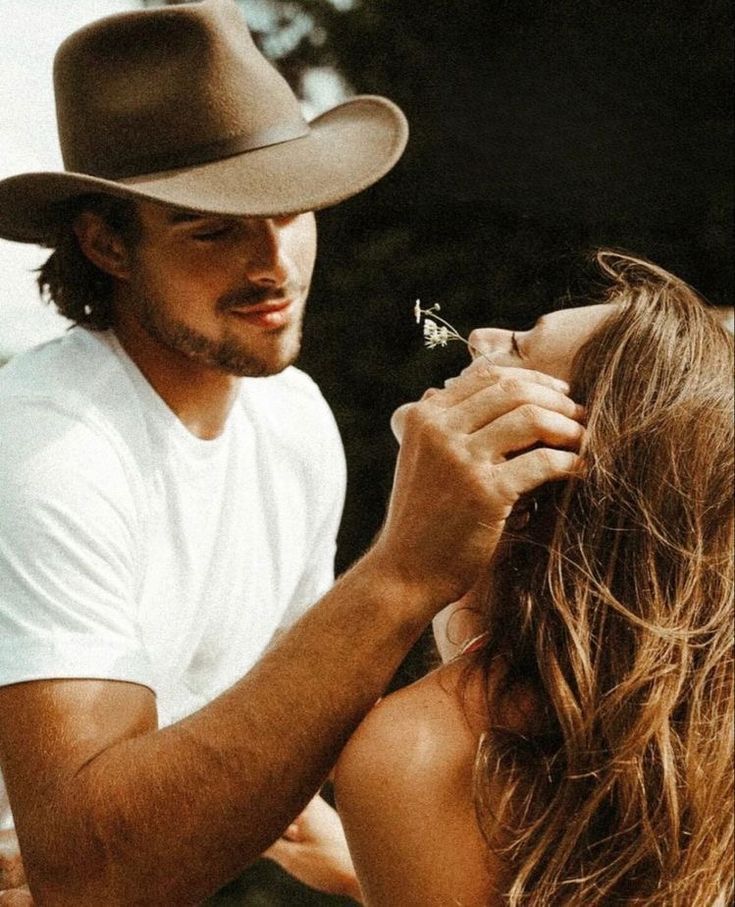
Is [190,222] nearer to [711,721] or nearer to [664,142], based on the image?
[711,721]

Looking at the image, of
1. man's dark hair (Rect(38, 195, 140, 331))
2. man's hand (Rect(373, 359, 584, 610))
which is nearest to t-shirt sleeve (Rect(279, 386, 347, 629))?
man's dark hair (Rect(38, 195, 140, 331))

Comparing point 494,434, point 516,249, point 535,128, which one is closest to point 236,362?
point 494,434

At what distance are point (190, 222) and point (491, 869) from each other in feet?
3.79

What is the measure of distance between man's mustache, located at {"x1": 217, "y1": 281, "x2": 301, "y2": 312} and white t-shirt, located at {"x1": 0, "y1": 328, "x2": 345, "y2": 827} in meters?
0.21

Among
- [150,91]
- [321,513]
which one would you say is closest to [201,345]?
[150,91]

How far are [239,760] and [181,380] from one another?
2.58 feet

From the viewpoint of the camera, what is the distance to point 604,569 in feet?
4.86

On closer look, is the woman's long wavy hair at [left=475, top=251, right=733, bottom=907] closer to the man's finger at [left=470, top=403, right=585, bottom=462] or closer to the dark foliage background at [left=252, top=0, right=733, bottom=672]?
the man's finger at [left=470, top=403, right=585, bottom=462]

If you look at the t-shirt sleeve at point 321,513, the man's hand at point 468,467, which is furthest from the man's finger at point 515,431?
the t-shirt sleeve at point 321,513

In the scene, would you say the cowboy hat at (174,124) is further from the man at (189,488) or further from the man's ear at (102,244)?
the man's ear at (102,244)

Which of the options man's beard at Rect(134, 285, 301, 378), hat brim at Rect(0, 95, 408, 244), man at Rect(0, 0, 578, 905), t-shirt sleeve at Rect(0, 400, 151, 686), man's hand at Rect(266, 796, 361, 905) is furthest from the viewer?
man's hand at Rect(266, 796, 361, 905)

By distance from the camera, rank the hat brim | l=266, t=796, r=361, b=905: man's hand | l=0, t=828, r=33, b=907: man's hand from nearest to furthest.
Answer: the hat brim < l=0, t=828, r=33, b=907: man's hand < l=266, t=796, r=361, b=905: man's hand

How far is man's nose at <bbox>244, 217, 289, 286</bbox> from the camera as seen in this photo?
6.26 feet

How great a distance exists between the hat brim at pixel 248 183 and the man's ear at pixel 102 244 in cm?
5
